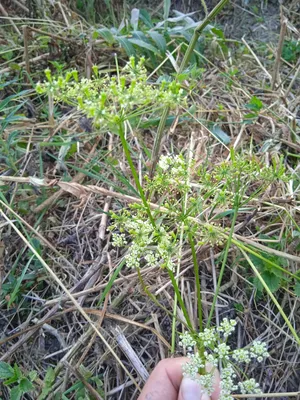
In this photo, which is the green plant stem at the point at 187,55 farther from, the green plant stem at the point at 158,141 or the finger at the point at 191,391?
the finger at the point at 191,391

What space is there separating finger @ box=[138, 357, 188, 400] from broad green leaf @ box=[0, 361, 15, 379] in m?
0.55

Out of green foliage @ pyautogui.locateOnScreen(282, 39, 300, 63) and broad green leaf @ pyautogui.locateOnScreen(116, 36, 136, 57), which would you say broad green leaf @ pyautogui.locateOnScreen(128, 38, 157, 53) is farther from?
green foliage @ pyautogui.locateOnScreen(282, 39, 300, 63)

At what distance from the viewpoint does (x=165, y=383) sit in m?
1.45

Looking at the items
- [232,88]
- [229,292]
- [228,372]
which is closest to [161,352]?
[229,292]

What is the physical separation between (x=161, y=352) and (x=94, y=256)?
0.54 metres

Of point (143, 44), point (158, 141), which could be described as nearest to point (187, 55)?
point (158, 141)

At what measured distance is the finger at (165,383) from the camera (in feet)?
4.73

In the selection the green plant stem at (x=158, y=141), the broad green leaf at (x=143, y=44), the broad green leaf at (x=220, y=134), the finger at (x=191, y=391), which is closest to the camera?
the finger at (x=191, y=391)

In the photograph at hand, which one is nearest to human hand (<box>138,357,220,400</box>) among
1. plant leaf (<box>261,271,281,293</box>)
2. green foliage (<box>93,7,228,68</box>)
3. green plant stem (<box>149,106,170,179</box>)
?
plant leaf (<box>261,271,281,293</box>)

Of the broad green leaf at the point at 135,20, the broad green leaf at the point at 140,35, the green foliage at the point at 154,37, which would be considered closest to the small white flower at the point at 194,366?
the green foliage at the point at 154,37

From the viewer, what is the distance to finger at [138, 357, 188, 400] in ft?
4.73

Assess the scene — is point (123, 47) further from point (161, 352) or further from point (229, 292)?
point (161, 352)

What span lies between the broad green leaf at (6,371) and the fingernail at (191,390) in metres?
0.70

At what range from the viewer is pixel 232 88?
2615mm
